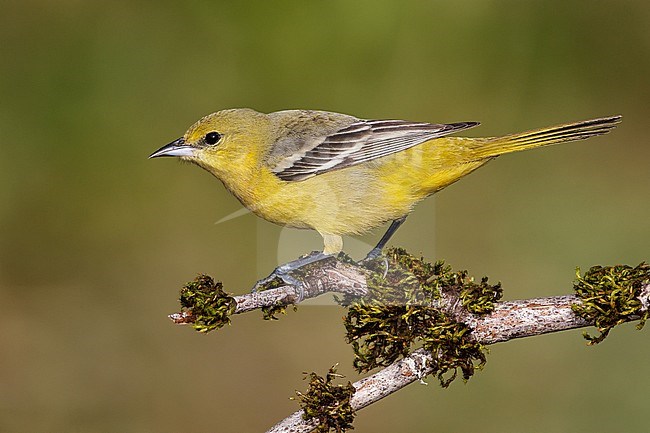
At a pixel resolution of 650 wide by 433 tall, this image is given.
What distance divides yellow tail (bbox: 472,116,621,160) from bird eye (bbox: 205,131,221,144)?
49.2 inches

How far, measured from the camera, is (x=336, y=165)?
4.06m

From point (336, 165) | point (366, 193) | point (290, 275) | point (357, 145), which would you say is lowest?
point (290, 275)

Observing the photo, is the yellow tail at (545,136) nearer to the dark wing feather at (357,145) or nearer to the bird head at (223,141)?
the dark wing feather at (357,145)

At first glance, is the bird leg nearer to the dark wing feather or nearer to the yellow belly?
the yellow belly

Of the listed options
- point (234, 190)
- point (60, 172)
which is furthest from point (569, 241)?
point (60, 172)

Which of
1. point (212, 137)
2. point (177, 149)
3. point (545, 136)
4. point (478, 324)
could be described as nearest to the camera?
point (478, 324)

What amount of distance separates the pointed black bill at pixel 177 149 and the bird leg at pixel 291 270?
29.7 inches

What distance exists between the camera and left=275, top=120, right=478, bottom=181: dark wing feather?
3.92 m

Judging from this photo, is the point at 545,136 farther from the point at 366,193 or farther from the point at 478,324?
the point at 478,324

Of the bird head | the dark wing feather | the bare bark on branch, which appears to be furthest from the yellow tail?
the bird head

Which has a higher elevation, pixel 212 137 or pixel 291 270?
pixel 212 137

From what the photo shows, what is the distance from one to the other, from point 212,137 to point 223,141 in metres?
0.06

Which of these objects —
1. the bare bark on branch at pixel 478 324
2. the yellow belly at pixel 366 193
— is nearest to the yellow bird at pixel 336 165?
the yellow belly at pixel 366 193

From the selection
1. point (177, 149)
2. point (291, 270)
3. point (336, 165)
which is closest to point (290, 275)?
point (291, 270)
